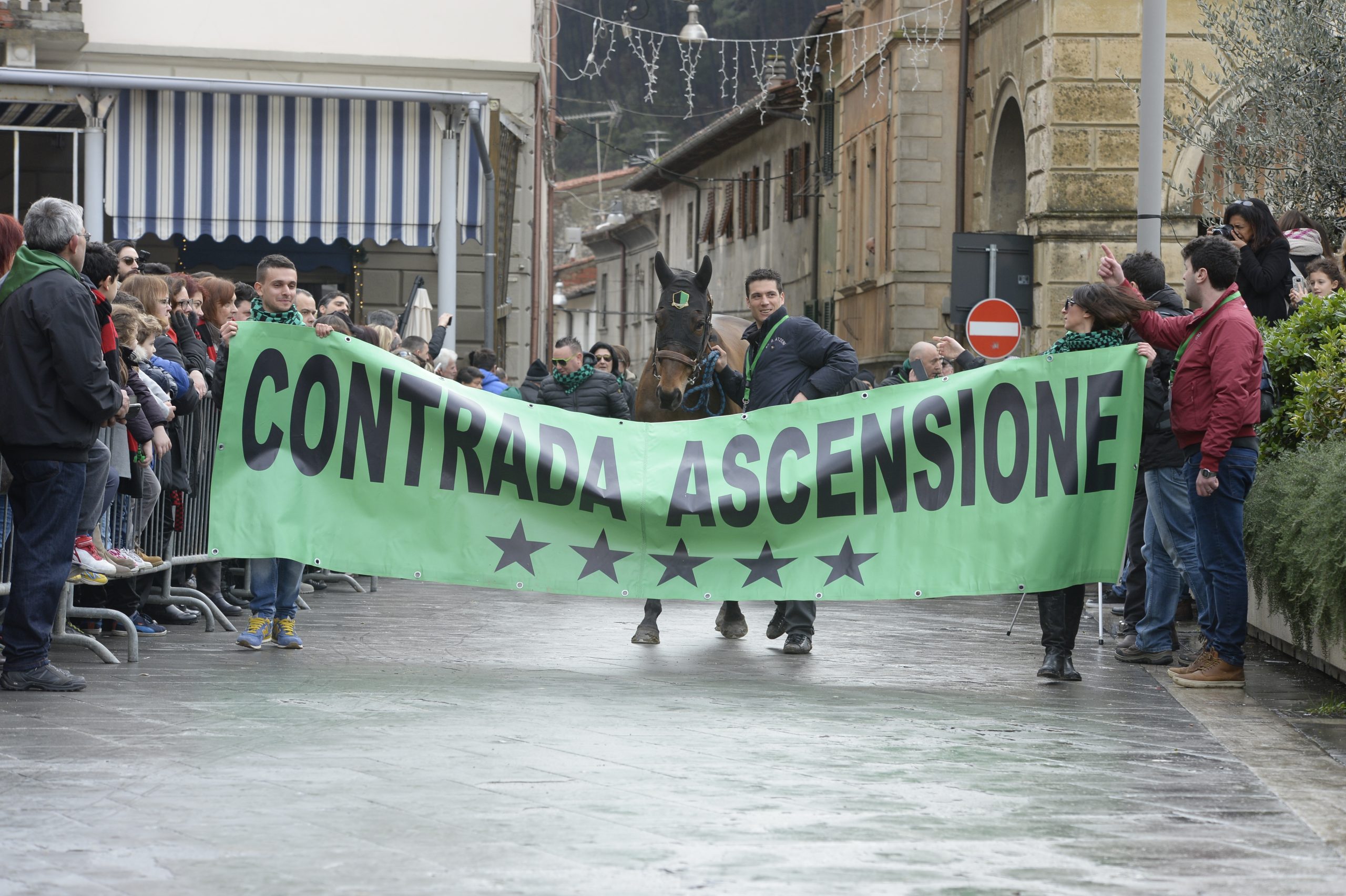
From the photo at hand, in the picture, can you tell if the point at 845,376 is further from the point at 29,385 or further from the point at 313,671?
the point at 29,385

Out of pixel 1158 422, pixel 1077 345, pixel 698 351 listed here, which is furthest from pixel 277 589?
pixel 1158 422

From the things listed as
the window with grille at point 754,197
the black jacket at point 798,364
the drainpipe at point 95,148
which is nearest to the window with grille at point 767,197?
the window with grille at point 754,197

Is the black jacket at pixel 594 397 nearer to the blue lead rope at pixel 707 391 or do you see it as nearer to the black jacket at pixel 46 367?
the blue lead rope at pixel 707 391

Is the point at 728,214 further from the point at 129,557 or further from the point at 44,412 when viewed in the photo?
the point at 44,412

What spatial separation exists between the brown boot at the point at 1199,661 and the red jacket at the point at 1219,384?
93cm

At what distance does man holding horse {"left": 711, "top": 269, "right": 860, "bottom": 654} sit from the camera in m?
10.1

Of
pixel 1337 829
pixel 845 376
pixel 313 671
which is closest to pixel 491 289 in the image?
pixel 845 376

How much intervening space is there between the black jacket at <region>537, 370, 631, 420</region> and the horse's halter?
3.32 meters

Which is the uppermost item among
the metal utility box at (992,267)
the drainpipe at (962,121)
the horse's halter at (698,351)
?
the drainpipe at (962,121)

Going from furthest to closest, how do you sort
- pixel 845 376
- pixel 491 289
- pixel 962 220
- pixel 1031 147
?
pixel 962 220 → pixel 1031 147 → pixel 491 289 → pixel 845 376

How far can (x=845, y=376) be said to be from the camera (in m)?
10.2

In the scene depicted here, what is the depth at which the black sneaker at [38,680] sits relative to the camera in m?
7.87

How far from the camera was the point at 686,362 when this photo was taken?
10742mm

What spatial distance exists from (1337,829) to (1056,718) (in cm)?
216
